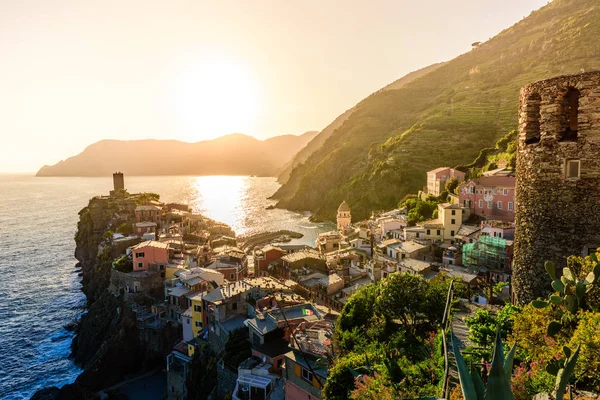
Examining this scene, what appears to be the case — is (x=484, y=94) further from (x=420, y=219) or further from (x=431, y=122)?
(x=420, y=219)

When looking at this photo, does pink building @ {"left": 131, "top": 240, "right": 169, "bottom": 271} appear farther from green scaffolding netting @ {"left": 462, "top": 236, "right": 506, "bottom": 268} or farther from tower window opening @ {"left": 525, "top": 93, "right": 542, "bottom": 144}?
tower window opening @ {"left": 525, "top": 93, "right": 542, "bottom": 144}

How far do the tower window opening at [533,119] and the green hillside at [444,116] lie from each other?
260 feet

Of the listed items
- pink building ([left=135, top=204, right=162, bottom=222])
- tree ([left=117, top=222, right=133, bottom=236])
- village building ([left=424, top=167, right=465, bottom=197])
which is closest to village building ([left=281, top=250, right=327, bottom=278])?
tree ([left=117, top=222, right=133, bottom=236])

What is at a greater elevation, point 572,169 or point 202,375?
point 572,169

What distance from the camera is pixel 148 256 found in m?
42.4

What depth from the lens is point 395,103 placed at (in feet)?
543

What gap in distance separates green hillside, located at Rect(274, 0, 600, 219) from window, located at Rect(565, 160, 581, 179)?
8003cm

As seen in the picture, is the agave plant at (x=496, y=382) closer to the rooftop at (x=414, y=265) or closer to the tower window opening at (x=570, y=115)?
the tower window opening at (x=570, y=115)

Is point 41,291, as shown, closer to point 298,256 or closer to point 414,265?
point 298,256

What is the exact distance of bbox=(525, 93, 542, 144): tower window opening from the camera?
10.3 meters

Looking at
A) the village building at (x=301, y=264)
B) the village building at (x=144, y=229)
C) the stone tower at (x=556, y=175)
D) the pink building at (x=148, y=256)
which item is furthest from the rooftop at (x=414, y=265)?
the village building at (x=144, y=229)

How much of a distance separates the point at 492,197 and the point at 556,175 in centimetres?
3729

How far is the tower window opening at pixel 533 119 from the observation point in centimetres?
1034

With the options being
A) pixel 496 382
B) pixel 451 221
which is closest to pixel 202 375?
pixel 496 382
